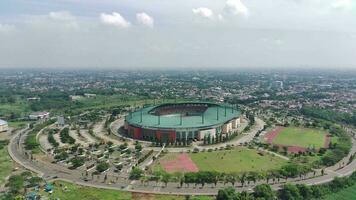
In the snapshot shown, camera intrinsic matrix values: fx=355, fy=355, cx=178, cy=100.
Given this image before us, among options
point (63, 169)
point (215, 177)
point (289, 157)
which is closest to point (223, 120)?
point (289, 157)

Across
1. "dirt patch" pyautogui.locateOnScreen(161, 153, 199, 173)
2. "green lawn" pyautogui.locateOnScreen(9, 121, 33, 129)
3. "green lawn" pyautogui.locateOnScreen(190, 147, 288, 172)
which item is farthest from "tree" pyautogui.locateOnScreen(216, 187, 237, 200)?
"green lawn" pyautogui.locateOnScreen(9, 121, 33, 129)

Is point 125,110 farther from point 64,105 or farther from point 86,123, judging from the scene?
point 64,105

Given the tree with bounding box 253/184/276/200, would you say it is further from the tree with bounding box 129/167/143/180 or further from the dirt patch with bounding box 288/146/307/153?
the dirt patch with bounding box 288/146/307/153

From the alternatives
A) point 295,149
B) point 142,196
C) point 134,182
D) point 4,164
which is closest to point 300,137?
point 295,149

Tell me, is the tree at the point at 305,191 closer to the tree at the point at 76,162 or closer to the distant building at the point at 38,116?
the tree at the point at 76,162

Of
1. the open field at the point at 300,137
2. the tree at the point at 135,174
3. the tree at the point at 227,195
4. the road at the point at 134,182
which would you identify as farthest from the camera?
the open field at the point at 300,137

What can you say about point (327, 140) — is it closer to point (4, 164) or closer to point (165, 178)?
point (165, 178)

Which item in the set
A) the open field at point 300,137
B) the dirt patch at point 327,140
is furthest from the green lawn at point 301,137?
the dirt patch at point 327,140
